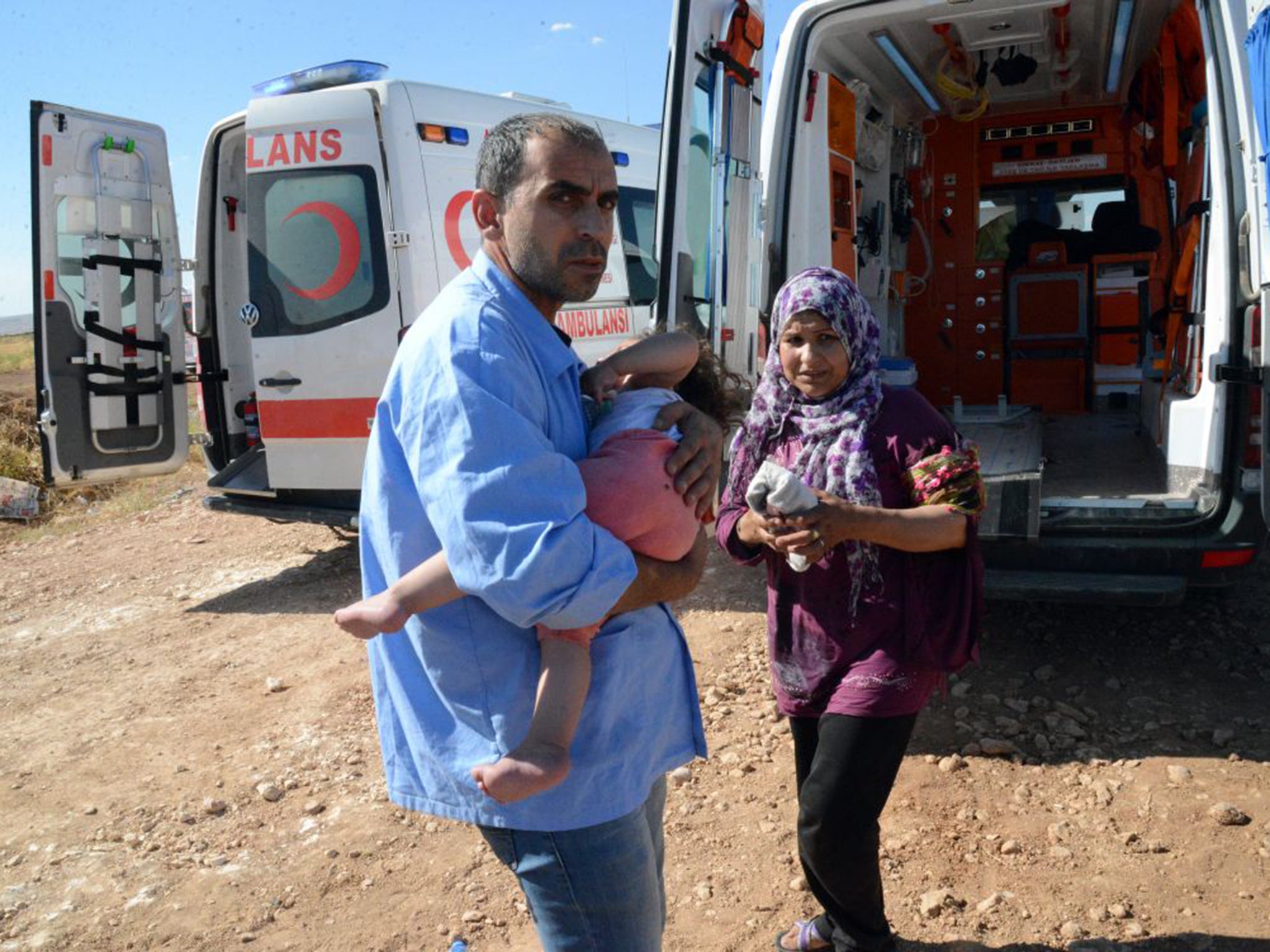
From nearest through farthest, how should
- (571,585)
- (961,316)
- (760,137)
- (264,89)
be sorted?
(571,585) → (760,137) → (264,89) → (961,316)

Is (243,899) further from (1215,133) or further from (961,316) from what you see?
(961,316)

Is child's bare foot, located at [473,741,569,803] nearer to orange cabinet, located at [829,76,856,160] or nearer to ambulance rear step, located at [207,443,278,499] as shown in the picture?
orange cabinet, located at [829,76,856,160]

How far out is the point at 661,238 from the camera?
405 cm

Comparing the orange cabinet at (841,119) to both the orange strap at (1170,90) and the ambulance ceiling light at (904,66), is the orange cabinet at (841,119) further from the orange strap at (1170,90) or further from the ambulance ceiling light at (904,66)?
Answer: the orange strap at (1170,90)

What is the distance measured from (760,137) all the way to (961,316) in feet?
10.8

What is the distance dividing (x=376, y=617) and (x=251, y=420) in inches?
232

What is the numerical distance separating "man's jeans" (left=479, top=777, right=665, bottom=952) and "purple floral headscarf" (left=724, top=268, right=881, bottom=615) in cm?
98

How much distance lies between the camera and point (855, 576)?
2.34 meters

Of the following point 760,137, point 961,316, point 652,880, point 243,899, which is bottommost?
point 243,899

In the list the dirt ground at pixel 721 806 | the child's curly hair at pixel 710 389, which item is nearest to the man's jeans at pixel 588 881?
the child's curly hair at pixel 710 389

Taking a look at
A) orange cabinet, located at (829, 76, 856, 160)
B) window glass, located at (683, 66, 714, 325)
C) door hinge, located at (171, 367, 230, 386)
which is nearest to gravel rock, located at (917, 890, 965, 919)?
window glass, located at (683, 66, 714, 325)

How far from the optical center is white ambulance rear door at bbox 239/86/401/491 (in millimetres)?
5453

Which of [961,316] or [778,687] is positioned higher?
[961,316]

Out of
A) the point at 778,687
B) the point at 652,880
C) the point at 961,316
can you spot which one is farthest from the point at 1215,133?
the point at 961,316
